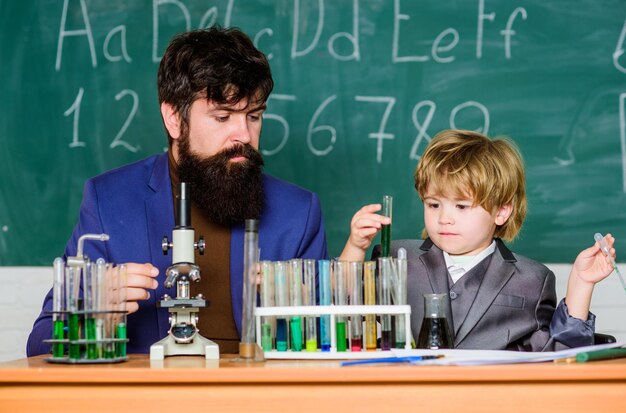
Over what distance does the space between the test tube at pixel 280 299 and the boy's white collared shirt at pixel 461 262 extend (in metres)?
0.63

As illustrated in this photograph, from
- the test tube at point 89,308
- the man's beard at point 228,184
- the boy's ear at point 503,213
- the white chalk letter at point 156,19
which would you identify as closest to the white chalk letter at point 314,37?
the white chalk letter at point 156,19

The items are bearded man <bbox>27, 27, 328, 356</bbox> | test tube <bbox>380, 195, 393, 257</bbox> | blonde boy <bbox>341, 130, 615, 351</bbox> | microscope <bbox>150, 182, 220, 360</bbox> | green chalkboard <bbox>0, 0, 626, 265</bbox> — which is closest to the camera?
microscope <bbox>150, 182, 220, 360</bbox>

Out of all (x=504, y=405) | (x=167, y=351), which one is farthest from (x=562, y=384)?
(x=167, y=351)

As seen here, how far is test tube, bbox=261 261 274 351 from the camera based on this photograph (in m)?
1.68

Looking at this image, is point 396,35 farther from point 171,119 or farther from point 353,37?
point 171,119

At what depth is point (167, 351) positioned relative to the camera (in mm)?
1769

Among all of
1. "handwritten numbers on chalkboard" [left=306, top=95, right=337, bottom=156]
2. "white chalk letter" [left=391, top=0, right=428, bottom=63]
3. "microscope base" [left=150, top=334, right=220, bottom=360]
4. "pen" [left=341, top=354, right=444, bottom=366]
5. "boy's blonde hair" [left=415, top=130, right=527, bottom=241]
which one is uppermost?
"white chalk letter" [left=391, top=0, right=428, bottom=63]

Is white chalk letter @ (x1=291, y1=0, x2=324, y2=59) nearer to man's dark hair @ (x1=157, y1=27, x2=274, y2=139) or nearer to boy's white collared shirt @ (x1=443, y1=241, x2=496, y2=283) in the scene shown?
man's dark hair @ (x1=157, y1=27, x2=274, y2=139)

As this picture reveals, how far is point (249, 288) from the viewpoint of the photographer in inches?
64.6

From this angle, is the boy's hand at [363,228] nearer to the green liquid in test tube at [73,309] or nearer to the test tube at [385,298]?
the test tube at [385,298]

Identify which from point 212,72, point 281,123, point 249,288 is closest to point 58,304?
point 249,288

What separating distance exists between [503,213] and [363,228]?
1.64ft

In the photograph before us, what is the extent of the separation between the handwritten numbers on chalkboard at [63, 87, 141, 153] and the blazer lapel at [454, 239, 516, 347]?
1.50 meters

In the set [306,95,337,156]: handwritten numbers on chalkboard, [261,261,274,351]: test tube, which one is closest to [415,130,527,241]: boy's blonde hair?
[261,261,274,351]: test tube
